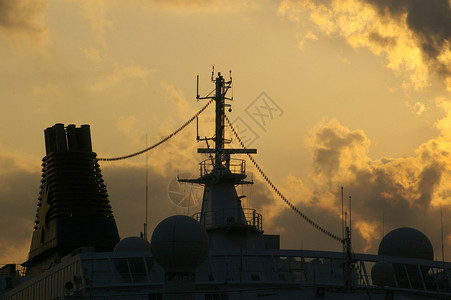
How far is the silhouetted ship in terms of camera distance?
5375 centimetres

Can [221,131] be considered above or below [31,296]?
above

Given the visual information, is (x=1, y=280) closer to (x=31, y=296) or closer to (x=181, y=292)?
(x=31, y=296)

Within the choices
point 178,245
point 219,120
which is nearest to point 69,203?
point 219,120

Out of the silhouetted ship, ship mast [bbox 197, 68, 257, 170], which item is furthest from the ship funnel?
ship mast [bbox 197, 68, 257, 170]

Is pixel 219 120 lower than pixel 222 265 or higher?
higher

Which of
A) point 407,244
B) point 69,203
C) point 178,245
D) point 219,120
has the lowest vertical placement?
point 178,245

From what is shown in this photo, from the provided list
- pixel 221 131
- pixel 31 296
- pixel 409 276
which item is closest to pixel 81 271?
pixel 31 296

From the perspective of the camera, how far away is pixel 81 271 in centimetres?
6319

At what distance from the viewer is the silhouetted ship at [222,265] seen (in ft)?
176

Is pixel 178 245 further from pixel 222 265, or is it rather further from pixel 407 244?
pixel 407 244

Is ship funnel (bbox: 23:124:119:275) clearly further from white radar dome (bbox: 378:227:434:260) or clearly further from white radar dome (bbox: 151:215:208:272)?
white radar dome (bbox: 151:215:208:272)

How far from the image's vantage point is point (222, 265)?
6500cm

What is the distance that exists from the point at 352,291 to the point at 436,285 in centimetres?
1098

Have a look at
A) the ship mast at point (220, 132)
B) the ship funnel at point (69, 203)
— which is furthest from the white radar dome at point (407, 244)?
the ship funnel at point (69, 203)
